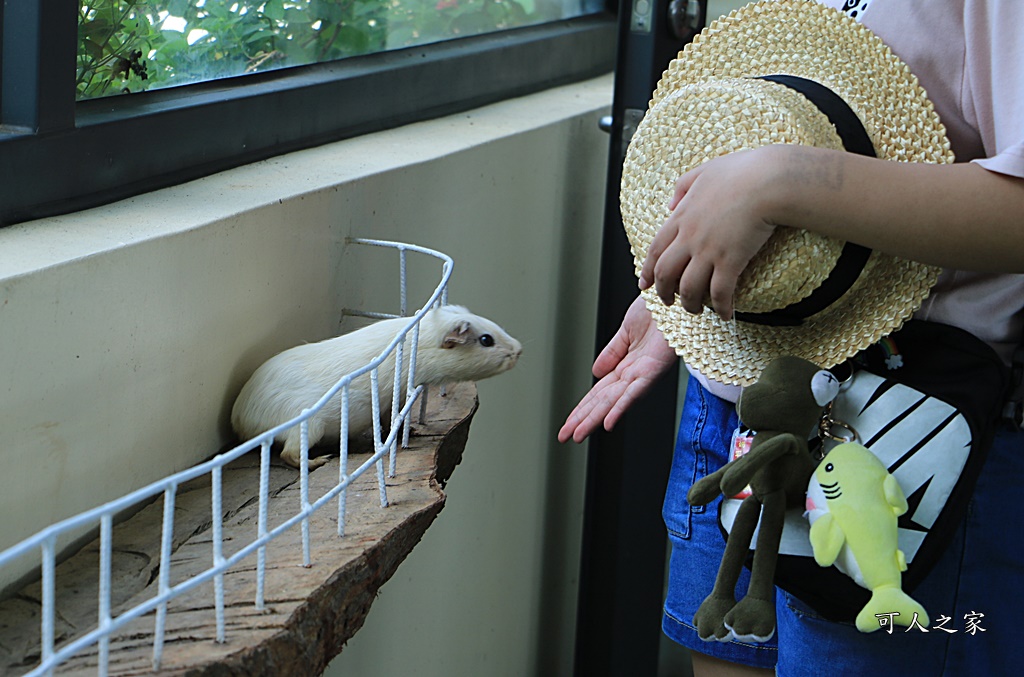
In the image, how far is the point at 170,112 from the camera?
1.12 meters

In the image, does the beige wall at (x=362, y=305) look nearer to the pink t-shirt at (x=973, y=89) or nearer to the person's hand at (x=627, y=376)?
the person's hand at (x=627, y=376)

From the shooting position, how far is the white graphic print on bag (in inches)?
28.4

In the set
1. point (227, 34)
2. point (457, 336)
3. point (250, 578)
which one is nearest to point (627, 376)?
point (457, 336)

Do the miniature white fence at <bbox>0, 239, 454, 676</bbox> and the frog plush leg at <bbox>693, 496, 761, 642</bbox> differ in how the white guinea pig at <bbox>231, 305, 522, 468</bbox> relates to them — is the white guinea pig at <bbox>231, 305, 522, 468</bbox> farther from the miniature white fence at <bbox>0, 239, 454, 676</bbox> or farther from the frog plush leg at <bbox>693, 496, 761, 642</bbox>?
the frog plush leg at <bbox>693, 496, 761, 642</bbox>

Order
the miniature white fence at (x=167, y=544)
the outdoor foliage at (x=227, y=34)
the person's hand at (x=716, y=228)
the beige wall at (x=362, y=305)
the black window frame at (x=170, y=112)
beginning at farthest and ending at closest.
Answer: the outdoor foliage at (x=227, y=34), the black window frame at (x=170, y=112), the beige wall at (x=362, y=305), the person's hand at (x=716, y=228), the miniature white fence at (x=167, y=544)

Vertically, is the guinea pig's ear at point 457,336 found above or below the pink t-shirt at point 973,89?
below

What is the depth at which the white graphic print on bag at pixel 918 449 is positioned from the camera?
722 mm

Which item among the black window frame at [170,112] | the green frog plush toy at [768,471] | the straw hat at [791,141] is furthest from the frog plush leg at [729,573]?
the black window frame at [170,112]

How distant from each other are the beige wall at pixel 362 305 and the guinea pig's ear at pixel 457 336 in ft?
0.53

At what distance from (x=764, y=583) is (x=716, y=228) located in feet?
0.80

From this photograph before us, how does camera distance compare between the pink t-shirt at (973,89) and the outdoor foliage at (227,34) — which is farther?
the outdoor foliage at (227,34)

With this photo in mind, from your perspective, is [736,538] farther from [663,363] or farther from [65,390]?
[65,390]

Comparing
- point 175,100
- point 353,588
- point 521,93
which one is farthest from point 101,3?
point 521,93

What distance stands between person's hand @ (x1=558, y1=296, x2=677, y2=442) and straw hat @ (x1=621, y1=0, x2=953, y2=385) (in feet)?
0.44
